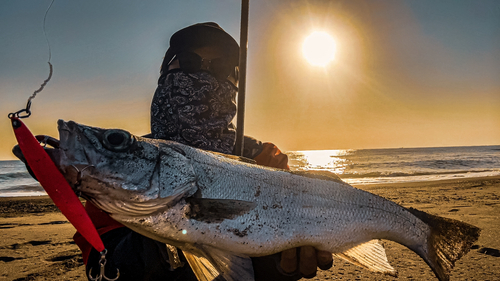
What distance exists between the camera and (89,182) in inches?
59.0

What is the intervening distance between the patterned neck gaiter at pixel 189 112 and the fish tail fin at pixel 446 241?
6.41ft

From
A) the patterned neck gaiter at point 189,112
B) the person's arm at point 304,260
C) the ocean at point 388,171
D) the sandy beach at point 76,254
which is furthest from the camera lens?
the ocean at point 388,171

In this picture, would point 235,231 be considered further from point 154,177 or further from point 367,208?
point 367,208

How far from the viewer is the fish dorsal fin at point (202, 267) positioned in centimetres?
198

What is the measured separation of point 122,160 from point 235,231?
Result: 2.72 feet

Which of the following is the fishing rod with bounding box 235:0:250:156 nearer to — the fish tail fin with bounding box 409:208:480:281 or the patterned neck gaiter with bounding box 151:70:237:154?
the patterned neck gaiter with bounding box 151:70:237:154

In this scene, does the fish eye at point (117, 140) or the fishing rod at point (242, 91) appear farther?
the fishing rod at point (242, 91)

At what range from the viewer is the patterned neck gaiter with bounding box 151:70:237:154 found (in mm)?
2883

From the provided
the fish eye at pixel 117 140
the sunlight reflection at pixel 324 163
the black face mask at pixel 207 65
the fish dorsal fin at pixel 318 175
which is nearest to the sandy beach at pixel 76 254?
the fish dorsal fin at pixel 318 175

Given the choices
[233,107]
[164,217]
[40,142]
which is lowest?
[164,217]

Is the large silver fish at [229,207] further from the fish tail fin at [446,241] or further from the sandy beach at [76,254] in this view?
the sandy beach at [76,254]

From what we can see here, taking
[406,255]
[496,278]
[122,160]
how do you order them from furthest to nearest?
[406,255] < [496,278] < [122,160]

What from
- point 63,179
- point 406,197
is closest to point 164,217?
point 63,179

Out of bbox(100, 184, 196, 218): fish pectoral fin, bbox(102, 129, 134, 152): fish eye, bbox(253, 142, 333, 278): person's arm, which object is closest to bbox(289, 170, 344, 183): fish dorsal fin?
bbox(253, 142, 333, 278): person's arm
